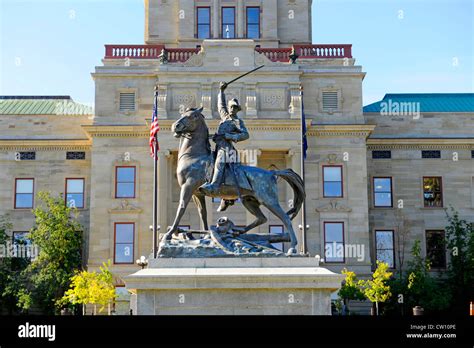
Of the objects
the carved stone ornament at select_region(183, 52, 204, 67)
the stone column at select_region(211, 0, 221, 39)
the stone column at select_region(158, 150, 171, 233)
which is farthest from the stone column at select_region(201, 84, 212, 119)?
the stone column at select_region(211, 0, 221, 39)

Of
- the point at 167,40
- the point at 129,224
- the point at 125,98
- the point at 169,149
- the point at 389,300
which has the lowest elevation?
the point at 389,300

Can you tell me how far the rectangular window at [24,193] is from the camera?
174 ft

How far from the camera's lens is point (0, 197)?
173 feet

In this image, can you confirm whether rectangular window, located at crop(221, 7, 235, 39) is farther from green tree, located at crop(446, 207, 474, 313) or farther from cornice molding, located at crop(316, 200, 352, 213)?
green tree, located at crop(446, 207, 474, 313)

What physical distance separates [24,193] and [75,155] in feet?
13.2

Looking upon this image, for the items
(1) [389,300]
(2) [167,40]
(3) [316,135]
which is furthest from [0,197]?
(1) [389,300]

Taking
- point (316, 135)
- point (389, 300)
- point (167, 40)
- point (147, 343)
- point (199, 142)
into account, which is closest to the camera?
point (147, 343)

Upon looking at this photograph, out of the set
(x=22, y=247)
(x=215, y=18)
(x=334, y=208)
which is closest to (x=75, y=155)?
(x=22, y=247)

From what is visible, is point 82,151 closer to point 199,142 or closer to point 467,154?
point 467,154

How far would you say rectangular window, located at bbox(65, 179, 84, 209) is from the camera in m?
52.9

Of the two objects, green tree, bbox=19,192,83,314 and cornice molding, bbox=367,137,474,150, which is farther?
cornice molding, bbox=367,137,474,150

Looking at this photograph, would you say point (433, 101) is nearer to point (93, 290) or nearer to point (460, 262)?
point (460, 262)

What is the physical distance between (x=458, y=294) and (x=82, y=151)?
24970 mm

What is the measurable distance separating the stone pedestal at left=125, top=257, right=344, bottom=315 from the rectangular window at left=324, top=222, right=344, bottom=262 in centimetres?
3151
